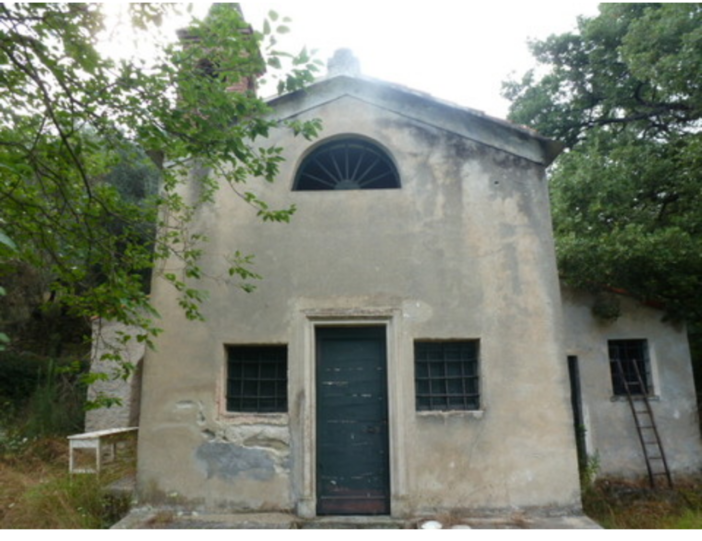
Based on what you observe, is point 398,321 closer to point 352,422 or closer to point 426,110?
point 352,422

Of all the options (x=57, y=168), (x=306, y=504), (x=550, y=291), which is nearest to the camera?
(x=57, y=168)

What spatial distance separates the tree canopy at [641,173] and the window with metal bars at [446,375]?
3.16 m

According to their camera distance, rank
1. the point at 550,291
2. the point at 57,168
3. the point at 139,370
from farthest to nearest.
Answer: the point at 139,370, the point at 550,291, the point at 57,168

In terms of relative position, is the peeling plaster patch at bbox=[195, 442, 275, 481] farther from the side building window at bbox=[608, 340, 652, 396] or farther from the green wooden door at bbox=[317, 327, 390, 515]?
the side building window at bbox=[608, 340, 652, 396]

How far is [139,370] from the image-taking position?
1197 cm

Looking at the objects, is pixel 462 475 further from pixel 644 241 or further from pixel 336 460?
pixel 644 241

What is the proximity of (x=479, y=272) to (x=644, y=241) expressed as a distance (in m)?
3.56

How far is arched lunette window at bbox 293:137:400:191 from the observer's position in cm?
720

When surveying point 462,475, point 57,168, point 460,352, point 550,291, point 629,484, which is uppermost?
point 57,168

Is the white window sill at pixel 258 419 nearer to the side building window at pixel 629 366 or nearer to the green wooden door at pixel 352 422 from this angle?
the green wooden door at pixel 352 422

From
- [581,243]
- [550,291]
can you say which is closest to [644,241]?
[581,243]

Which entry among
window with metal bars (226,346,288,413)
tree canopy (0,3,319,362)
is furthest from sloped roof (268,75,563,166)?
window with metal bars (226,346,288,413)

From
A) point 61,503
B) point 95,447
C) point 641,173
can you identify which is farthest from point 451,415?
point 641,173

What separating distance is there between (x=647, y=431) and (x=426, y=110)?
671 centimetres
